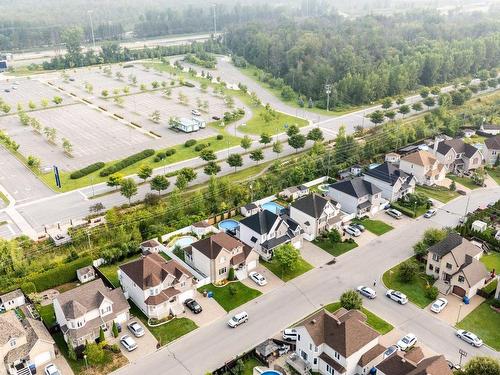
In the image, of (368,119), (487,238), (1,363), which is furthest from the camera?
(368,119)

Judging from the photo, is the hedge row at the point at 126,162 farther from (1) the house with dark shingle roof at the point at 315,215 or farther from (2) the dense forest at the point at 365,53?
(2) the dense forest at the point at 365,53

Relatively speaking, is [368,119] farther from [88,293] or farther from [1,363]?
[1,363]

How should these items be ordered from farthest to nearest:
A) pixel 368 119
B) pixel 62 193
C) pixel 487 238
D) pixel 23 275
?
pixel 368 119 < pixel 62 193 < pixel 487 238 < pixel 23 275

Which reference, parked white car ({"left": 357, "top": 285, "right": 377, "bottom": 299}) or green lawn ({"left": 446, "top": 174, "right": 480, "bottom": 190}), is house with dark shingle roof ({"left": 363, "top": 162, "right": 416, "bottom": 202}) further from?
parked white car ({"left": 357, "top": 285, "right": 377, "bottom": 299})

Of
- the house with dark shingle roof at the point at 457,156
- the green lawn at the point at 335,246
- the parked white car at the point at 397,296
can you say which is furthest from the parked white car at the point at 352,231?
the house with dark shingle roof at the point at 457,156

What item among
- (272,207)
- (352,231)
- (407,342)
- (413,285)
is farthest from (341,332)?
(272,207)

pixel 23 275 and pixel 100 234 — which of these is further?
pixel 100 234

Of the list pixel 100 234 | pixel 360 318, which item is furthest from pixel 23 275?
pixel 360 318

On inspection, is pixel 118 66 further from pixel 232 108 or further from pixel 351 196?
pixel 351 196
